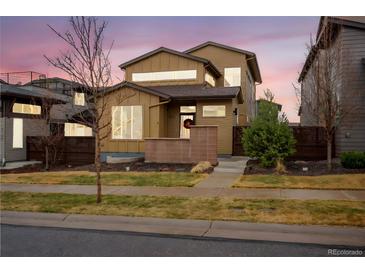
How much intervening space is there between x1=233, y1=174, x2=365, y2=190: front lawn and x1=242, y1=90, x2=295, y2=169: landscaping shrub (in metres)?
1.82

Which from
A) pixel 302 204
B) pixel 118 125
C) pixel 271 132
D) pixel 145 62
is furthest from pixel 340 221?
pixel 145 62

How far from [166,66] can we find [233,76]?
21.3ft

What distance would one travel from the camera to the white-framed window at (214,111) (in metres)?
18.3

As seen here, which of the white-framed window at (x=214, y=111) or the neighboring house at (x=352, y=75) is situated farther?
the white-framed window at (x=214, y=111)

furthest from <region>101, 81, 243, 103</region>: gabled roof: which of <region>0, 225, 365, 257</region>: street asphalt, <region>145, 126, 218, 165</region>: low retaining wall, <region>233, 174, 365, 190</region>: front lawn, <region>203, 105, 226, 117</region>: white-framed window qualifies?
<region>0, 225, 365, 257</region>: street asphalt

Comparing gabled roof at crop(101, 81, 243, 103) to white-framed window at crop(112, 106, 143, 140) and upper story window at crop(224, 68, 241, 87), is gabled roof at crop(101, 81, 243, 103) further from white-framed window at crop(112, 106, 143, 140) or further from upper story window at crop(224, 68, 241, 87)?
upper story window at crop(224, 68, 241, 87)

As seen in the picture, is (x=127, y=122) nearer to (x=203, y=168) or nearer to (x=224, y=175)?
(x=203, y=168)

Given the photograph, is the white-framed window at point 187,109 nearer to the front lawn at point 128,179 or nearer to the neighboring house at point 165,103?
the neighboring house at point 165,103

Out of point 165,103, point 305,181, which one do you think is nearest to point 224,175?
point 305,181

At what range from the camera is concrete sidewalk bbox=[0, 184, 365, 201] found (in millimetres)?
8453

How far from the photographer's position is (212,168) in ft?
44.4

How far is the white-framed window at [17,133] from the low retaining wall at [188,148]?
8950mm

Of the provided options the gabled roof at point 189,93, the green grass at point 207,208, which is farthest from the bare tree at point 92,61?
the gabled roof at point 189,93

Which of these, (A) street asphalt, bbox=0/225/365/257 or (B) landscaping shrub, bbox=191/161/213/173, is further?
(B) landscaping shrub, bbox=191/161/213/173
